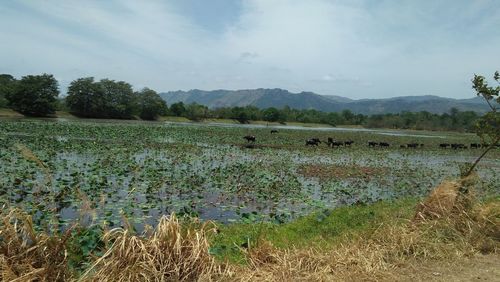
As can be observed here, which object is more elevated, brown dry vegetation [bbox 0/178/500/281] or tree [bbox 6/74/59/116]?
tree [bbox 6/74/59/116]

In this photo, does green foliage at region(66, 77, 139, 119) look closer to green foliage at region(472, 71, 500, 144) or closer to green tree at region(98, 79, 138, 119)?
green tree at region(98, 79, 138, 119)

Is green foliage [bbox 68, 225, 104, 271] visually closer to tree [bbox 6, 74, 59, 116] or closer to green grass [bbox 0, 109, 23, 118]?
green grass [bbox 0, 109, 23, 118]

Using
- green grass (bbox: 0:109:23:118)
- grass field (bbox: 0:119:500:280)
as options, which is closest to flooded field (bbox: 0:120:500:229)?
grass field (bbox: 0:119:500:280)

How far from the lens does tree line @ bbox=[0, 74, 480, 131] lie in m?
61.9

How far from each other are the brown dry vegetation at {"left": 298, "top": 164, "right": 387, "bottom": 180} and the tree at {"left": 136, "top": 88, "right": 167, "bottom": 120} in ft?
225

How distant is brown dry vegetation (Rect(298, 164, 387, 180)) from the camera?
57.7 ft

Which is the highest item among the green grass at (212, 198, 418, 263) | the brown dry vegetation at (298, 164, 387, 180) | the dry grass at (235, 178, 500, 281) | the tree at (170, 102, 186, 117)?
the tree at (170, 102, 186, 117)

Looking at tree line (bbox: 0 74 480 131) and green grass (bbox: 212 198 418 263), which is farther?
tree line (bbox: 0 74 480 131)

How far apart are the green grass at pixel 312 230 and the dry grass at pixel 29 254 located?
2.18m

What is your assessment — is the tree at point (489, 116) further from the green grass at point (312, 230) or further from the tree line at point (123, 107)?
the tree line at point (123, 107)

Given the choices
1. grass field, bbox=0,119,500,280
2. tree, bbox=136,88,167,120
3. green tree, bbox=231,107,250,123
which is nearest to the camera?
grass field, bbox=0,119,500,280

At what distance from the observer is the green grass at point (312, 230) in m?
7.05

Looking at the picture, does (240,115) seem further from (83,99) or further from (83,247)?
(83,247)

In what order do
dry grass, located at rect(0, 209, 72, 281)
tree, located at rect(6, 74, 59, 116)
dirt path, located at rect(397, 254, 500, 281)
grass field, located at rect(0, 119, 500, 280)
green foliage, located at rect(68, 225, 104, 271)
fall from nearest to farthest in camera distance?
dry grass, located at rect(0, 209, 72, 281) → green foliage, located at rect(68, 225, 104, 271) → dirt path, located at rect(397, 254, 500, 281) → grass field, located at rect(0, 119, 500, 280) → tree, located at rect(6, 74, 59, 116)
